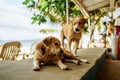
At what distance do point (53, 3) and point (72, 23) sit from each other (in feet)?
17.3

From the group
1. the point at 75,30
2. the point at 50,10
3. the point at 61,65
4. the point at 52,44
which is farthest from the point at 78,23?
the point at 50,10

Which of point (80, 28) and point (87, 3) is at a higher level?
point (87, 3)

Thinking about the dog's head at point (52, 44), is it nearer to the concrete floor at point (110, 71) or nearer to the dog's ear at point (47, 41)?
the dog's ear at point (47, 41)

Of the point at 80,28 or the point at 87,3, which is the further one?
the point at 87,3

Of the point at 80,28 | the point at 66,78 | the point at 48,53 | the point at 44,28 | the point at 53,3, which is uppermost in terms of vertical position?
the point at 53,3

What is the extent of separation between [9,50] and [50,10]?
19.0 ft

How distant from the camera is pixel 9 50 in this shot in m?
2.99

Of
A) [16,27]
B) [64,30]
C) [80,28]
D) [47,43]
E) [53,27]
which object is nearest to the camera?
[47,43]

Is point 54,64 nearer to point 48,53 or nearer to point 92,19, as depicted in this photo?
point 48,53

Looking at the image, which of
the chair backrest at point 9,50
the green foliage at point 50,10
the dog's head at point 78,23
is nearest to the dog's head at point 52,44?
the dog's head at point 78,23

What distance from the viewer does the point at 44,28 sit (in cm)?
1083

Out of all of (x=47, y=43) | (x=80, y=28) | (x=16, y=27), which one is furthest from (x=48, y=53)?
(x=16, y=27)

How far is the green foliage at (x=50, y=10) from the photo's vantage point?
787 centimetres

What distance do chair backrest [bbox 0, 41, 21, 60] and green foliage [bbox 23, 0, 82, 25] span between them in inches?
190
